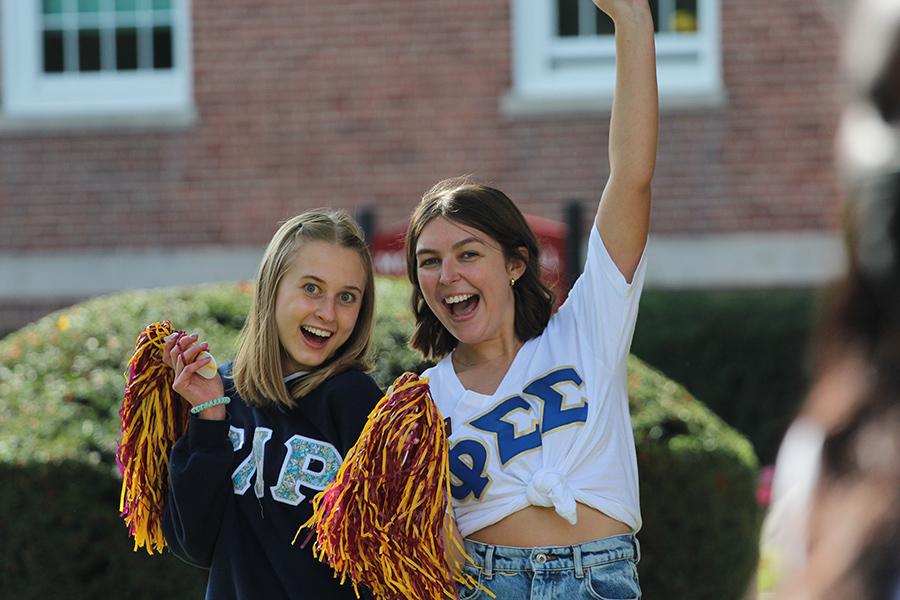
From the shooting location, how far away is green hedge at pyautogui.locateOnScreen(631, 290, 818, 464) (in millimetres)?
8625

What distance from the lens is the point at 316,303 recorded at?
2.95 metres

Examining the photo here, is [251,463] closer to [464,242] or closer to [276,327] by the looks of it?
[276,327]

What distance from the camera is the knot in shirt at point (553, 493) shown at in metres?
2.57

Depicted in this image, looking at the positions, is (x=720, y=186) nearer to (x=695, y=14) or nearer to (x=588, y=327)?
(x=695, y=14)

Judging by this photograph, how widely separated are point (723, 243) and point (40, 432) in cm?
607

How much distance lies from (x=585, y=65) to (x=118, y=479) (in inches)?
251

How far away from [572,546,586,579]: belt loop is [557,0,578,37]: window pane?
785cm

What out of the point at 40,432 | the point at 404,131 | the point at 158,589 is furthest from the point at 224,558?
the point at 404,131

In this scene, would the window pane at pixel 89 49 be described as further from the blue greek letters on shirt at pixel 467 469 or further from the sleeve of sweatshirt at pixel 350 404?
the blue greek letters on shirt at pixel 467 469

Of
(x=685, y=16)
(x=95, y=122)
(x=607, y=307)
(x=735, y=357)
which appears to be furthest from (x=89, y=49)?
(x=607, y=307)

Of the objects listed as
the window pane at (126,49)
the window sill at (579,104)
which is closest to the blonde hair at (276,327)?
the window sill at (579,104)

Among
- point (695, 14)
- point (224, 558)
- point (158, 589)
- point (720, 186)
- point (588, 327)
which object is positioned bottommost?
point (158, 589)

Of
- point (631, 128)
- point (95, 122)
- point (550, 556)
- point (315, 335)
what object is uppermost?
point (95, 122)

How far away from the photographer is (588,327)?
110 inches
